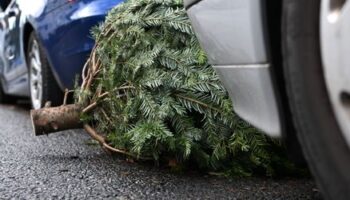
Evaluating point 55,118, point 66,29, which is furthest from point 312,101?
point 66,29

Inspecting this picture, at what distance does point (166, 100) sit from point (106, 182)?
1.66ft

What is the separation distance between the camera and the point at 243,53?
1.60 m

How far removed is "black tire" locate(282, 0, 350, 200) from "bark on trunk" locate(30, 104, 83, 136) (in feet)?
6.70

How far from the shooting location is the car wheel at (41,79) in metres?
4.09

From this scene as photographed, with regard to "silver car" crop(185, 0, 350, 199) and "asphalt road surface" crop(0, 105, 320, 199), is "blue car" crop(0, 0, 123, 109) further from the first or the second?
"silver car" crop(185, 0, 350, 199)

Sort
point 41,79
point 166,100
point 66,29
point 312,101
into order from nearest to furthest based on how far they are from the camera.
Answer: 1. point 312,101
2. point 166,100
3. point 66,29
4. point 41,79

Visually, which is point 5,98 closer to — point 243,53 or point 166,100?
point 166,100

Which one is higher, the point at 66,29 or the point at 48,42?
the point at 66,29

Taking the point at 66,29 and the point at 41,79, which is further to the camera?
the point at 41,79

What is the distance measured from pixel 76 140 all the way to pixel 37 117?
0.69 meters

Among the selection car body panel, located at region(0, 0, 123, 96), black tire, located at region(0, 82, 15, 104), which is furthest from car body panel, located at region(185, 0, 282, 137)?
black tire, located at region(0, 82, 15, 104)

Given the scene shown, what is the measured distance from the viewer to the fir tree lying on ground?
2578 millimetres

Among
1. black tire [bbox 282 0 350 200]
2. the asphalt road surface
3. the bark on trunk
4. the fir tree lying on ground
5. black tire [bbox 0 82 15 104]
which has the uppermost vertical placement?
black tire [bbox 282 0 350 200]

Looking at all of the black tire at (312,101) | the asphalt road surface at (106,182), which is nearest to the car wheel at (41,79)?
the asphalt road surface at (106,182)
